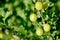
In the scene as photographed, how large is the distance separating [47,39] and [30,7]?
0.76 m

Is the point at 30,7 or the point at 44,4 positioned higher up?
the point at 30,7

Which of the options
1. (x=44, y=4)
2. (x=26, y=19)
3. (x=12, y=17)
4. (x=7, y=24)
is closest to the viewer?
(x=44, y=4)

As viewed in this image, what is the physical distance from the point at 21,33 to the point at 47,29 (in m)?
0.39

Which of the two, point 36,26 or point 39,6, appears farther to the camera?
point 36,26

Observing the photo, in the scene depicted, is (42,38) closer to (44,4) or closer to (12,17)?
(44,4)

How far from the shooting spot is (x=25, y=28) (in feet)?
8.08

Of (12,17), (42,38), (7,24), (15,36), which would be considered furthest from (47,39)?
(12,17)

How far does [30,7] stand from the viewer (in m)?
2.86

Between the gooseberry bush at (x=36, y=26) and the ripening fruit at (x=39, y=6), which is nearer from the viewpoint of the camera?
the ripening fruit at (x=39, y=6)

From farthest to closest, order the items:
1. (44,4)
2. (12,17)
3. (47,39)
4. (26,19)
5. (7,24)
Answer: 1. (12,17)
2. (26,19)
3. (7,24)
4. (47,39)
5. (44,4)

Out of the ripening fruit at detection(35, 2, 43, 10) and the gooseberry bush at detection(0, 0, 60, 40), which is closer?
the ripening fruit at detection(35, 2, 43, 10)

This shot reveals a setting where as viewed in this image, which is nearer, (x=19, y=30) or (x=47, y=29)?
(x=47, y=29)

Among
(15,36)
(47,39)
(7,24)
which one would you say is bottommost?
(47,39)

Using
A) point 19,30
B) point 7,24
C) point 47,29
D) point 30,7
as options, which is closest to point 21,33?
point 19,30
